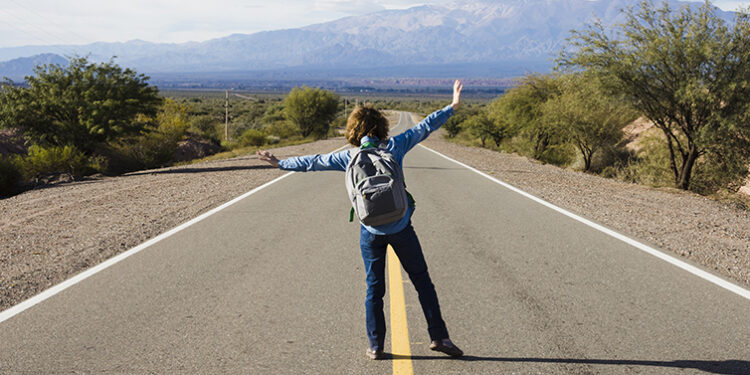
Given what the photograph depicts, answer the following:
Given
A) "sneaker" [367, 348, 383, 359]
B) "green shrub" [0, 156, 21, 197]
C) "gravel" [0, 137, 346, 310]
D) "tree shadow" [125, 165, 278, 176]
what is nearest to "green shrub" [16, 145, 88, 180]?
"green shrub" [0, 156, 21, 197]

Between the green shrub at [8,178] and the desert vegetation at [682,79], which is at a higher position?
the desert vegetation at [682,79]

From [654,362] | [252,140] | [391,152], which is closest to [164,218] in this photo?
[391,152]

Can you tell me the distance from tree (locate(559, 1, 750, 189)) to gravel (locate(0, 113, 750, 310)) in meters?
2.06

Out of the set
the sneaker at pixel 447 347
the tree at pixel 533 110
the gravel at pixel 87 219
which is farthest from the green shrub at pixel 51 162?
the tree at pixel 533 110

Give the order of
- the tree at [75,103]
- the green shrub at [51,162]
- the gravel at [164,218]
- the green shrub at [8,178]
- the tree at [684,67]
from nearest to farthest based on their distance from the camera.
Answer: the gravel at [164,218]
the tree at [684,67]
the green shrub at [8,178]
the green shrub at [51,162]
the tree at [75,103]

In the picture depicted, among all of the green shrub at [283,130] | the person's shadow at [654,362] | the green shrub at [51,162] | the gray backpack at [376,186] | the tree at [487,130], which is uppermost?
the gray backpack at [376,186]

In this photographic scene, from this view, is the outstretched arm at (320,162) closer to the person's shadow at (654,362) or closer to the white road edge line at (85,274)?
the person's shadow at (654,362)

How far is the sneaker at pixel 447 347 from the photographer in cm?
376

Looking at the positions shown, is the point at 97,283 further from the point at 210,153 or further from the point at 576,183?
the point at 210,153

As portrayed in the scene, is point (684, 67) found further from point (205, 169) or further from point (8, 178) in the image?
point (8, 178)

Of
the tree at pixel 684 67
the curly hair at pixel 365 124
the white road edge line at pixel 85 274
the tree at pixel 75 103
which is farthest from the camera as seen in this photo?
the tree at pixel 75 103

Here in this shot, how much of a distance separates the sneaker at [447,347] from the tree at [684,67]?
38.9 feet

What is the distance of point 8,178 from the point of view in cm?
1505

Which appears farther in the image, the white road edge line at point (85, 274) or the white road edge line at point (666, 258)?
the white road edge line at point (666, 258)
